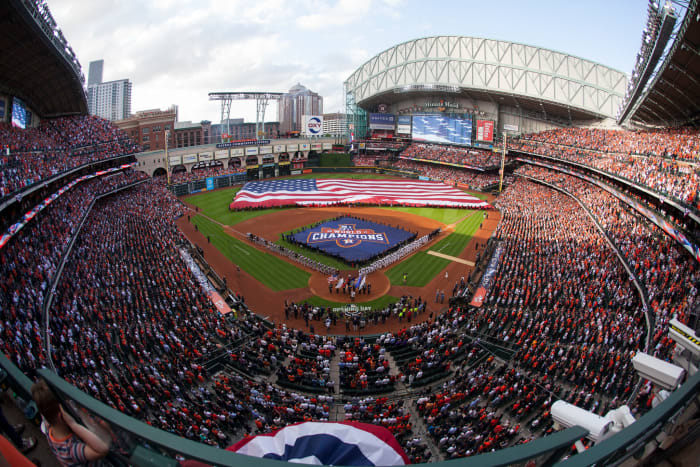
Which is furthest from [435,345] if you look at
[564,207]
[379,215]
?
[564,207]

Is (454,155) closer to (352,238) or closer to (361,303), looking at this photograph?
(352,238)

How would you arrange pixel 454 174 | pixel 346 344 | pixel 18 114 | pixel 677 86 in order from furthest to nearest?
pixel 454 174
pixel 18 114
pixel 677 86
pixel 346 344

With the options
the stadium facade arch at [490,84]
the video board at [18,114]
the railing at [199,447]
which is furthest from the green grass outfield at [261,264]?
the stadium facade arch at [490,84]

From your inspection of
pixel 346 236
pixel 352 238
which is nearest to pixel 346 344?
pixel 352 238

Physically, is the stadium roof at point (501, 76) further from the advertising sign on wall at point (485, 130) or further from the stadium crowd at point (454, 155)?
the stadium crowd at point (454, 155)

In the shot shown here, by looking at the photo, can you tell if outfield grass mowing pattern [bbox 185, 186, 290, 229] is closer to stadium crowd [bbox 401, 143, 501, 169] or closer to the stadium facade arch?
the stadium facade arch

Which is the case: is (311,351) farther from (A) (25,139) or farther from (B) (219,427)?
(A) (25,139)
